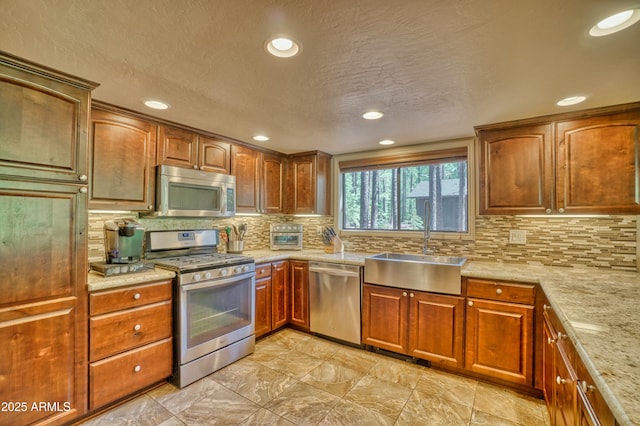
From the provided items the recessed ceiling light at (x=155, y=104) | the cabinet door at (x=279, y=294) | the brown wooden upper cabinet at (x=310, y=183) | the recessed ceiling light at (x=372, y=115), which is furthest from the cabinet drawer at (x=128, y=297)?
the recessed ceiling light at (x=372, y=115)

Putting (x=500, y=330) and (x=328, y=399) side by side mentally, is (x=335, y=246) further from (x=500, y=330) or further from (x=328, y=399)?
(x=500, y=330)

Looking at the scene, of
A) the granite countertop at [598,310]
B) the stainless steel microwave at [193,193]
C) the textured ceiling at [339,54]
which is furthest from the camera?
the stainless steel microwave at [193,193]

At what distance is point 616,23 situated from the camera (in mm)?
1217

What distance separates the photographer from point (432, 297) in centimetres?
247

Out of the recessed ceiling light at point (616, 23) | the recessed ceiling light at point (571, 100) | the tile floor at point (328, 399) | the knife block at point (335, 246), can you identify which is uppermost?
the recessed ceiling light at point (616, 23)

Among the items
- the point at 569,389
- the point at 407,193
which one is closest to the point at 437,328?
the point at 569,389

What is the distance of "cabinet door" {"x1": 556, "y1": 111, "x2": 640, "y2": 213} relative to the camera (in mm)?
2025

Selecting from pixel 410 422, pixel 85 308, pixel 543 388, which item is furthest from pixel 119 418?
pixel 543 388

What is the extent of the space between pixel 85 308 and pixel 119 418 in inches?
29.3

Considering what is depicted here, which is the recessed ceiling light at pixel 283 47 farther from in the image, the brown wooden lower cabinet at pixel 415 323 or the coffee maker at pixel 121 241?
the brown wooden lower cabinet at pixel 415 323

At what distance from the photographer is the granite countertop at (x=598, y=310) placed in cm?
→ 75

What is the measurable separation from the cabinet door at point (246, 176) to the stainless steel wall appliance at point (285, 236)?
1.27 feet

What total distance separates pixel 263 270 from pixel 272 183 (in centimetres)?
116

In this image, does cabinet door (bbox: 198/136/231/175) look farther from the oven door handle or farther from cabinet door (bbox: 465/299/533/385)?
cabinet door (bbox: 465/299/533/385)
